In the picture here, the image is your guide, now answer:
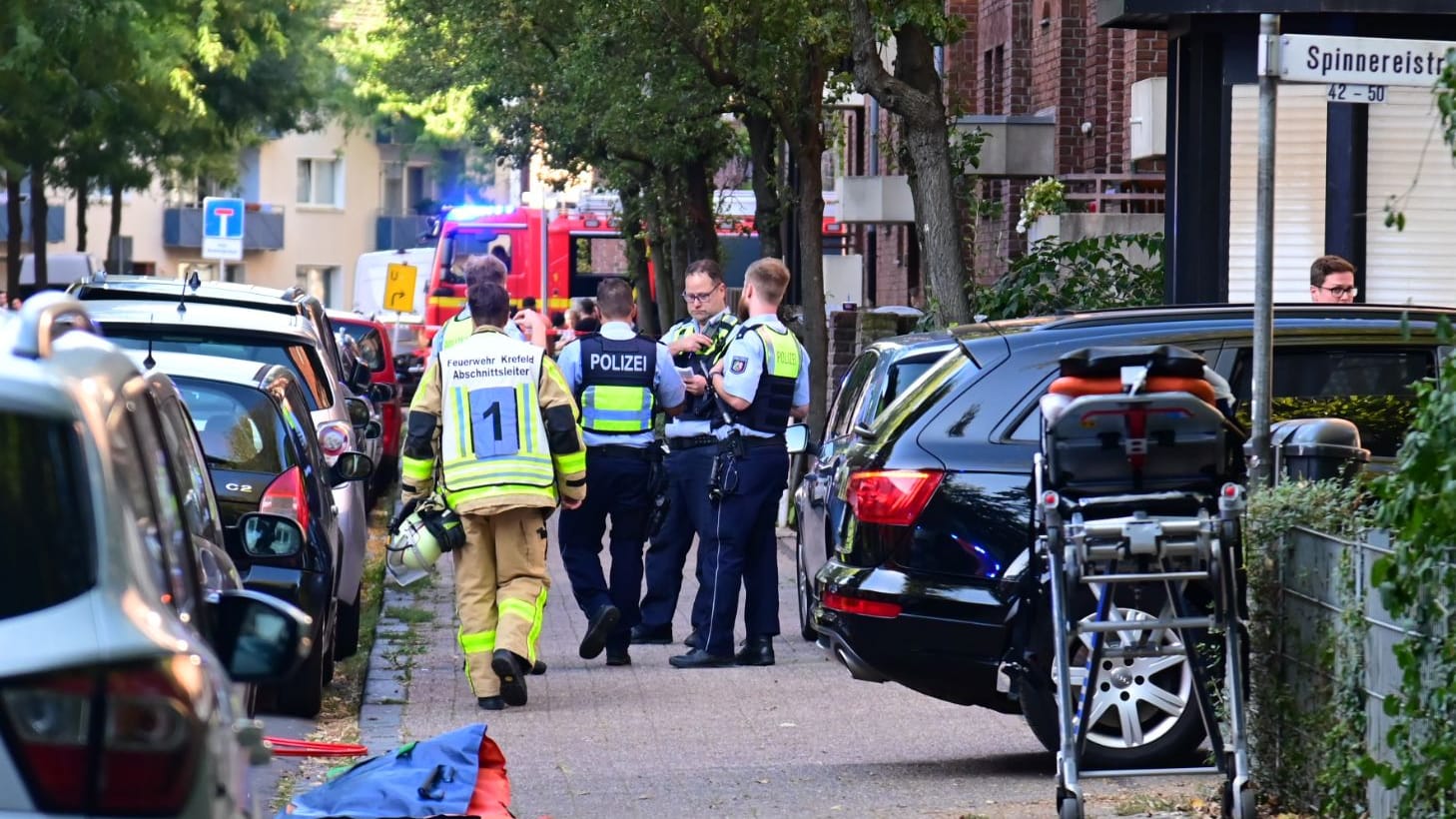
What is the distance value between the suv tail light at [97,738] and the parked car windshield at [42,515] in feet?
0.56

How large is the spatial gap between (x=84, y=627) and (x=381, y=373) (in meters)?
20.8

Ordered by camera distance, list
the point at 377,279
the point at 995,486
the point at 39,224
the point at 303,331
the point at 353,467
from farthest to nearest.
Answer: the point at 377,279
the point at 39,224
the point at 303,331
the point at 353,467
the point at 995,486

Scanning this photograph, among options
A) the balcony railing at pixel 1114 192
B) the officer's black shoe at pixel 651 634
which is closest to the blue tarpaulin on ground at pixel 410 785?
the officer's black shoe at pixel 651 634

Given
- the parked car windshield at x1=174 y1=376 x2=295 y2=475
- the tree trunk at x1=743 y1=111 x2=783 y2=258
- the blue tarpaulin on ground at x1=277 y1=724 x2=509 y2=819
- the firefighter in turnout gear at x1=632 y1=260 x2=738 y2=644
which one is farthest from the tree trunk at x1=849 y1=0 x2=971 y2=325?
the tree trunk at x1=743 y1=111 x2=783 y2=258

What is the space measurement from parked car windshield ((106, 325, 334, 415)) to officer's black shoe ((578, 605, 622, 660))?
6.35ft

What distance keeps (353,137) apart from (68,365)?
79.1m

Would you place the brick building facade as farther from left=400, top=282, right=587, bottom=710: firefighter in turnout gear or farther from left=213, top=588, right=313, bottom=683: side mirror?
left=213, top=588, right=313, bottom=683: side mirror

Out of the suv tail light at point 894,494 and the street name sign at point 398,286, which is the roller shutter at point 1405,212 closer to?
the suv tail light at point 894,494

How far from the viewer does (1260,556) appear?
693cm

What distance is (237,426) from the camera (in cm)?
963

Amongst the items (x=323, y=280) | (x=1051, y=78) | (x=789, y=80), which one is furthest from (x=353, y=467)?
(x=323, y=280)

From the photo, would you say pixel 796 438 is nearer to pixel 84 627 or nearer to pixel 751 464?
pixel 751 464

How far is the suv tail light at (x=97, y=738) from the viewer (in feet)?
9.88

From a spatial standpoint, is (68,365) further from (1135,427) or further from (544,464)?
(544,464)
